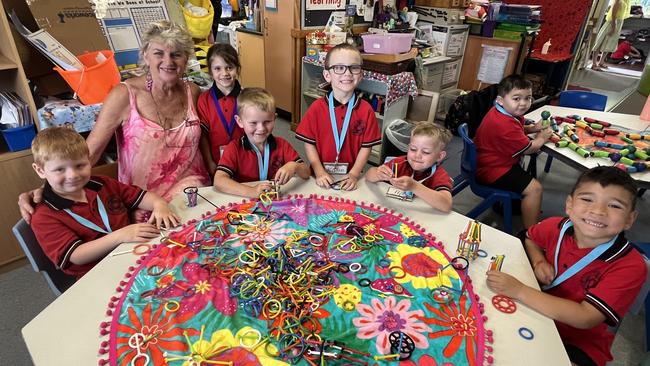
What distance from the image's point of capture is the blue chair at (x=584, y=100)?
10.2ft

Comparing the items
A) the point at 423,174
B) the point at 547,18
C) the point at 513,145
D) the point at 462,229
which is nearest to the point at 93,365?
the point at 462,229

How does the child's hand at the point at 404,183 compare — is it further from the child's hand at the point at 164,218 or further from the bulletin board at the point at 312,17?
the bulletin board at the point at 312,17

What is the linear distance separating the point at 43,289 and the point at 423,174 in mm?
2109

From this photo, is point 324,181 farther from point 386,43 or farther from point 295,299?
point 386,43

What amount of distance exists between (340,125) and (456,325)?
1.23m

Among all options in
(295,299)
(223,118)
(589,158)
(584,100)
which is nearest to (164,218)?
(295,299)

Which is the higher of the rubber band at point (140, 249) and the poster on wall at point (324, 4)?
the poster on wall at point (324, 4)

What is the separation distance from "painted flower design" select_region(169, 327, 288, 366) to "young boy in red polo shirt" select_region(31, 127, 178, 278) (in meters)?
0.50

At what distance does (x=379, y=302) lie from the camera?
106cm

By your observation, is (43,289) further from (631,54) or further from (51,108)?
(631,54)

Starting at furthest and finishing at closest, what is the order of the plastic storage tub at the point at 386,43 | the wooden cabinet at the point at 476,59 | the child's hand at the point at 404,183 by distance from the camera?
the wooden cabinet at the point at 476,59 < the plastic storage tub at the point at 386,43 < the child's hand at the point at 404,183

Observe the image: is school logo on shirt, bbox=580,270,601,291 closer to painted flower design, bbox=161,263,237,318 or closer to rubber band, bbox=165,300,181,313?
painted flower design, bbox=161,263,237,318

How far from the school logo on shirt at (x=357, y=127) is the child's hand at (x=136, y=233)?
3.69 feet

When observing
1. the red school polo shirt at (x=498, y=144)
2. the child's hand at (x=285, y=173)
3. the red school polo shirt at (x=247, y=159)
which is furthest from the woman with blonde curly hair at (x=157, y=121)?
the red school polo shirt at (x=498, y=144)
